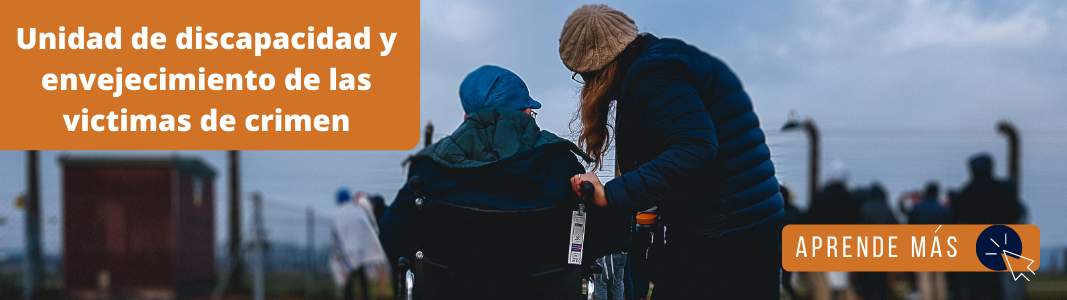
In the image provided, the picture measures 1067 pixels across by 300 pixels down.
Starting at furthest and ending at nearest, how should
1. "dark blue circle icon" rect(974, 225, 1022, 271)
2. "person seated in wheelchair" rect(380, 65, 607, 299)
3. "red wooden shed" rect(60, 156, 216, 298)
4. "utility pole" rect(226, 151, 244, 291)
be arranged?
"red wooden shed" rect(60, 156, 216, 298)
"utility pole" rect(226, 151, 244, 291)
"dark blue circle icon" rect(974, 225, 1022, 271)
"person seated in wheelchair" rect(380, 65, 607, 299)

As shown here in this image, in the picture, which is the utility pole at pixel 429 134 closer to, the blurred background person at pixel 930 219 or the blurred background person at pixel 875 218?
the blurred background person at pixel 875 218

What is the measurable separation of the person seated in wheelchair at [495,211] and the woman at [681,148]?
217 mm

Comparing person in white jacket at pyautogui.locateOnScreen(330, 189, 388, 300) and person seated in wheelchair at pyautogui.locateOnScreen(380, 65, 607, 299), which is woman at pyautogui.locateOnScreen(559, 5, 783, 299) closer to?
person seated in wheelchair at pyautogui.locateOnScreen(380, 65, 607, 299)

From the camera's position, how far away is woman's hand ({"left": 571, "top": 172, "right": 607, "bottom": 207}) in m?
2.10

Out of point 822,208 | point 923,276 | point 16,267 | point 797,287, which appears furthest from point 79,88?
point 797,287

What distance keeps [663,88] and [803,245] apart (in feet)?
7.26

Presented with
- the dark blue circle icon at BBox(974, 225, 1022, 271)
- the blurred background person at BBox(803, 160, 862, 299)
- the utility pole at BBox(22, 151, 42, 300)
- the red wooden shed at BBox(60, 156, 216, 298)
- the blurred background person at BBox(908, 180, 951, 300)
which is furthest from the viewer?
the red wooden shed at BBox(60, 156, 216, 298)

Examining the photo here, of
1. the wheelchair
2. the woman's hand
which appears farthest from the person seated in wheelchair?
the woman's hand

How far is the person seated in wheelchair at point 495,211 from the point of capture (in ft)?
7.64

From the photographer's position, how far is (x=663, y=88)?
2012 millimetres

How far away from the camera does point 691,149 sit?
1.99 metres

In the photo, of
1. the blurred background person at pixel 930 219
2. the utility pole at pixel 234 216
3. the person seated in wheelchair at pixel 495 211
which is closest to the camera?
the person seated in wheelchair at pixel 495 211

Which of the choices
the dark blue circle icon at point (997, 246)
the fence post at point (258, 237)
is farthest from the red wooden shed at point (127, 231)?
the dark blue circle icon at point (997, 246)

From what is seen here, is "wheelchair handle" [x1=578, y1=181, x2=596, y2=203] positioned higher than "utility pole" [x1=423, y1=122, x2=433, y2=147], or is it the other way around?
"utility pole" [x1=423, y1=122, x2=433, y2=147]
